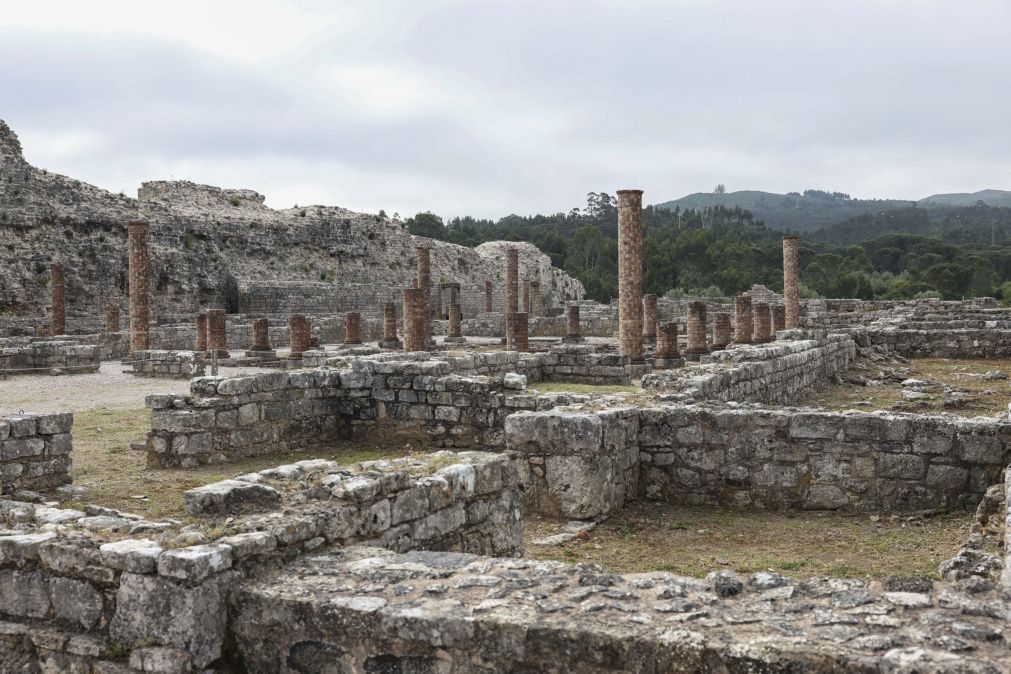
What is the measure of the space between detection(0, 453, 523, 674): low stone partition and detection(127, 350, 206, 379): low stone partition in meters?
18.3

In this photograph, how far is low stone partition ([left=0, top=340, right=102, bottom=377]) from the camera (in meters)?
22.3

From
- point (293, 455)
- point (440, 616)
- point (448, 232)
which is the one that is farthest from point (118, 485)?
point (448, 232)

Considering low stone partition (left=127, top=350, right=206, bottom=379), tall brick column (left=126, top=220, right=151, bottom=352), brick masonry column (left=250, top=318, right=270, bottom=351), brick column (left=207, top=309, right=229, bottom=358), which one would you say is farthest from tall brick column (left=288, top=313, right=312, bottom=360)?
tall brick column (left=126, top=220, right=151, bottom=352)

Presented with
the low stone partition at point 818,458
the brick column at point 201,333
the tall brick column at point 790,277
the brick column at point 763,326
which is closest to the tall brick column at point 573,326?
the tall brick column at point 790,277

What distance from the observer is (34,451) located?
27.8 feet

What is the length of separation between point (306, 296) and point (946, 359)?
33185mm

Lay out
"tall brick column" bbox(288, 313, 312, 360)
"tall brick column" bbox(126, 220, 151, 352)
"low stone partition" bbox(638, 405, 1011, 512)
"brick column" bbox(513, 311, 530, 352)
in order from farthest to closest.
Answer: "tall brick column" bbox(126, 220, 151, 352), "brick column" bbox(513, 311, 530, 352), "tall brick column" bbox(288, 313, 312, 360), "low stone partition" bbox(638, 405, 1011, 512)

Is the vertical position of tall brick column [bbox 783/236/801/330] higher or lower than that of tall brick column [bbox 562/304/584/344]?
higher

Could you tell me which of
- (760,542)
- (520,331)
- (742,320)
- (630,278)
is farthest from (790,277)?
(760,542)

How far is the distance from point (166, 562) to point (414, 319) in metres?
22.3

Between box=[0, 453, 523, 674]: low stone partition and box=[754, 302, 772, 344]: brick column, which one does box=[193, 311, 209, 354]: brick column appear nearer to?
box=[754, 302, 772, 344]: brick column

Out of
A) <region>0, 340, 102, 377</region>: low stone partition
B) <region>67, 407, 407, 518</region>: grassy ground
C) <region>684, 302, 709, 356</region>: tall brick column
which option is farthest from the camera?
<region>684, 302, 709, 356</region>: tall brick column

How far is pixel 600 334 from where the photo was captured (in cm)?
Result: 4162

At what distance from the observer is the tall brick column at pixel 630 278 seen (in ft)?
70.0
